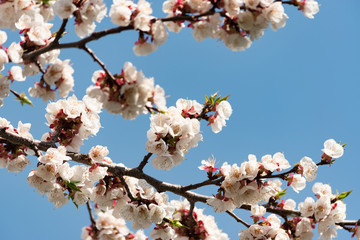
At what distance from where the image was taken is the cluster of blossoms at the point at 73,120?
15.7 feet

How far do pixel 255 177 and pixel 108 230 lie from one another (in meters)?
2.53

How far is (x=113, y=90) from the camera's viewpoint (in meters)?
3.32

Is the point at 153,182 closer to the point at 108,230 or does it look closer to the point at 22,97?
the point at 108,230

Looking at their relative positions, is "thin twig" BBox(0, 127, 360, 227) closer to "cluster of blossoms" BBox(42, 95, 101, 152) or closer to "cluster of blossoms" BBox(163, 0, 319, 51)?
"cluster of blossoms" BBox(42, 95, 101, 152)

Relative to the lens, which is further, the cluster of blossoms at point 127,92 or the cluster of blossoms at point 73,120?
the cluster of blossoms at point 73,120

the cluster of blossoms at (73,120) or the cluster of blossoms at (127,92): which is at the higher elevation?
the cluster of blossoms at (73,120)

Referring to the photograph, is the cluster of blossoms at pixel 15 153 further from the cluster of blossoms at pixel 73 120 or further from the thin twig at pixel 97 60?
the thin twig at pixel 97 60

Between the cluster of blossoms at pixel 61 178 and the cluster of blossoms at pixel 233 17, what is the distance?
2.01 meters

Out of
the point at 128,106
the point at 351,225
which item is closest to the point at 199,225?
the point at 351,225

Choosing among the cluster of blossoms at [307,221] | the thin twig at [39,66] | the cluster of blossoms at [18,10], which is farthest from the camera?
the cluster of blossoms at [307,221]

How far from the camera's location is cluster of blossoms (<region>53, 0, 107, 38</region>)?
3.50 metres

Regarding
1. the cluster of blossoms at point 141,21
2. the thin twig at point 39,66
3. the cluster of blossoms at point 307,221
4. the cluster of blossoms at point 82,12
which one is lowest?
the cluster of blossoms at point 307,221

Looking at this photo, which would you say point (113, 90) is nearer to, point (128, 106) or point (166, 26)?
point (128, 106)

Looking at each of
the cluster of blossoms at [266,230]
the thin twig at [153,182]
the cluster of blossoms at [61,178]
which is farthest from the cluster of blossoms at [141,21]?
the cluster of blossoms at [266,230]
